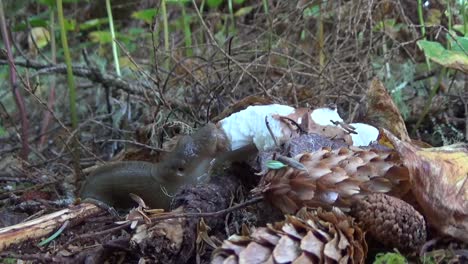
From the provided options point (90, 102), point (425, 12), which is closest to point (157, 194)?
point (90, 102)

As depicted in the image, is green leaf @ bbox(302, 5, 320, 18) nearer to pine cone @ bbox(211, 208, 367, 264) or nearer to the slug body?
the slug body

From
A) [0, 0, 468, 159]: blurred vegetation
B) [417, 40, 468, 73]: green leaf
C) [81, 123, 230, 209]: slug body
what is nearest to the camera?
[81, 123, 230, 209]: slug body

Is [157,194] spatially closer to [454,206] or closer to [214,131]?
[214,131]

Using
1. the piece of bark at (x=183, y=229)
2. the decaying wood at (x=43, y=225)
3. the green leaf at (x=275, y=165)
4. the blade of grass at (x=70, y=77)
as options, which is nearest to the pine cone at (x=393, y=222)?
the green leaf at (x=275, y=165)

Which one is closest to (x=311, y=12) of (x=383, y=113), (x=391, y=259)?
(x=383, y=113)

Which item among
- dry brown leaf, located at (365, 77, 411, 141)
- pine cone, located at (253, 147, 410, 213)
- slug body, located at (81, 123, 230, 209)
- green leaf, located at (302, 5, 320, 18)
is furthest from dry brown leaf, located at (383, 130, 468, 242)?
green leaf, located at (302, 5, 320, 18)

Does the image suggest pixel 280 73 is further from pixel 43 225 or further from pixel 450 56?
pixel 43 225
